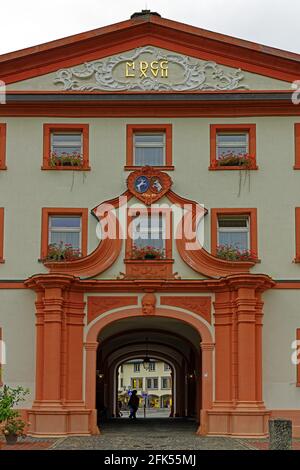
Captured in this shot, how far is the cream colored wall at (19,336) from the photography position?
26.8 m

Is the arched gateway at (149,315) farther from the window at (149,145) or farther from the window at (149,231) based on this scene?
the window at (149,145)

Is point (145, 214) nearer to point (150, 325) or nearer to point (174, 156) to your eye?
point (174, 156)

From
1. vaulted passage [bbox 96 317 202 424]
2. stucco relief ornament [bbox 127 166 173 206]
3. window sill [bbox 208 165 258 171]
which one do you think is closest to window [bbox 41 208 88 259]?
stucco relief ornament [bbox 127 166 173 206]

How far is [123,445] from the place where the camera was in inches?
916

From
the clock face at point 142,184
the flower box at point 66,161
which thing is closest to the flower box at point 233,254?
the clock face at point 142,184

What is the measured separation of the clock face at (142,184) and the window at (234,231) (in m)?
2.33

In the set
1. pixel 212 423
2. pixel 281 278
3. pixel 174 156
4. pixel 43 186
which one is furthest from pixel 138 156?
pixel 212 423

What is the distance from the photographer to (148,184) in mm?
27719

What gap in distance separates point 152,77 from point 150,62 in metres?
0.49

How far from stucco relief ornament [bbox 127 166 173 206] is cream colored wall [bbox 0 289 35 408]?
422 centimetres

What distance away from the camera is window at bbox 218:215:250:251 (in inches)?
1096

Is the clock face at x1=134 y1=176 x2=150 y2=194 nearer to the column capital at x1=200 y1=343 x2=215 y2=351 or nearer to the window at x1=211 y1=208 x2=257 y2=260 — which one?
the window at x1=211 y1=208 x2=257 y2=260

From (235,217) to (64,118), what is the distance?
5857mm

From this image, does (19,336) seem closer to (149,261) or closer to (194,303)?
(149,261)
